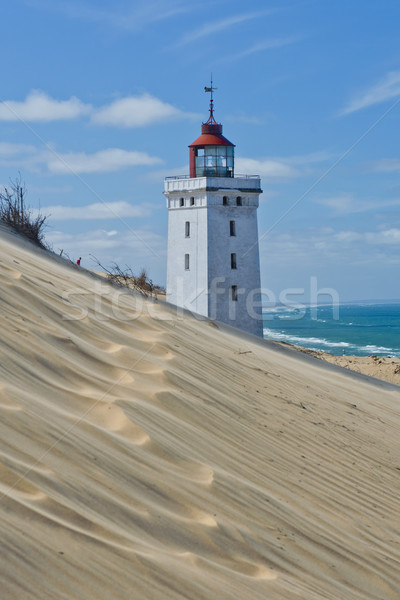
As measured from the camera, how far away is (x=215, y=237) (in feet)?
82.6

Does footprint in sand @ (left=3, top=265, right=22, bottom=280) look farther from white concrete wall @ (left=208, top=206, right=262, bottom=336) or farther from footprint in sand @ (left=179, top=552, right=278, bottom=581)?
white concrete wall @ (left=208, top=206, right=262, bottom=336)

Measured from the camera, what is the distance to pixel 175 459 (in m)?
4.04

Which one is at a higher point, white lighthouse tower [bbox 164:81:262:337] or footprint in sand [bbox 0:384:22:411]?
white lighthouse tower [bbox 164:81:262:337]

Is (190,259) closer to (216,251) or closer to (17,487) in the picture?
(216,251)

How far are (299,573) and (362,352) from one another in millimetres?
48119

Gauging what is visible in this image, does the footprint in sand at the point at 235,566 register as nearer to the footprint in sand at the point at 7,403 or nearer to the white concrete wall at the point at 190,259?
the footprint in sand at the point at 7,403

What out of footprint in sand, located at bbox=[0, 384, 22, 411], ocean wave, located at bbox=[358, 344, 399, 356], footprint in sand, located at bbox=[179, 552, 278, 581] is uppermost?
footprint in sand, located at bbox=[0, 384, 22, 411]

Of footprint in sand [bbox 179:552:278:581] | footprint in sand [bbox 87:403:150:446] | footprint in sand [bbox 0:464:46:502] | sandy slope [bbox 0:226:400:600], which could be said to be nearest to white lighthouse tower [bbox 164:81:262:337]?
sandy slope [bbox 0:226:400:600]

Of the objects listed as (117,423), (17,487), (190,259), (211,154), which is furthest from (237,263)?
(17,487)

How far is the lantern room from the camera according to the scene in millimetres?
26453

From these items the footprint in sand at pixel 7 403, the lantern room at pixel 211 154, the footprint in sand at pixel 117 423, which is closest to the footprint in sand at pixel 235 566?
the footprint in sand at pixel 117 423

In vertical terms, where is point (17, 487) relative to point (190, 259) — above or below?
below

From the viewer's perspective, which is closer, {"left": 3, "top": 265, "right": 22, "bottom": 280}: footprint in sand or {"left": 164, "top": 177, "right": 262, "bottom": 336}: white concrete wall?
{"left": 3, "top": 265, "right": 22, "bottom": 280}: footprint in sand

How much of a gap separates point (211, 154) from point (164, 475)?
23832 mm
